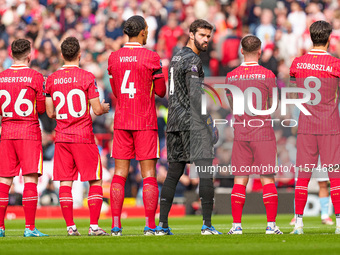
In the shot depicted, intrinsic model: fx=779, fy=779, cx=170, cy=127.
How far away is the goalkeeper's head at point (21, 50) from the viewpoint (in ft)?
32.6

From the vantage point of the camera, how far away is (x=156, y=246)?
25.6 ft

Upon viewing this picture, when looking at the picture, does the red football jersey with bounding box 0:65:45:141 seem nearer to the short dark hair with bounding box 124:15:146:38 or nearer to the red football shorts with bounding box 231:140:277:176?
the short dark hair with bounding box 124:15:146:38

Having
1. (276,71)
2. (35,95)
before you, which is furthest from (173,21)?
(35,95)

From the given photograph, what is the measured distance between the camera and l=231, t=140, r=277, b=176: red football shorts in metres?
9.36

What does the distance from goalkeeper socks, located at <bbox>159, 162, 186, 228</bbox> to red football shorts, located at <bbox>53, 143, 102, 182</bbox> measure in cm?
86

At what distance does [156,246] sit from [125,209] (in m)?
9.30

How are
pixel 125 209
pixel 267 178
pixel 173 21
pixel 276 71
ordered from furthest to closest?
pixel 173 21, pixel 276 71, pixel 125 209, pixel 267 178

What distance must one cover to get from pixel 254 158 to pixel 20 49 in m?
3.26

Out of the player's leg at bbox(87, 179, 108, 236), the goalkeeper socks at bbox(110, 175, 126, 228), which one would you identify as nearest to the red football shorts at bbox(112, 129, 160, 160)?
the goalkeeper socks at bbox(110, 175, 126, 228)

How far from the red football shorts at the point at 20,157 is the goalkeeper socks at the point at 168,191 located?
1640 millimetres

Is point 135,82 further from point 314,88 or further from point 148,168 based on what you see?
point 314,88

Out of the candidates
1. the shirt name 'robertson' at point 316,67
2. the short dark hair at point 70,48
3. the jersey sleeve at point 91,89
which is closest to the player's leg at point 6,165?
the jersey sleeve at point 91,89

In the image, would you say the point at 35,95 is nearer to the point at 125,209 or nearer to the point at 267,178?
the point at 267,178

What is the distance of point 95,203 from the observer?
9.60m
